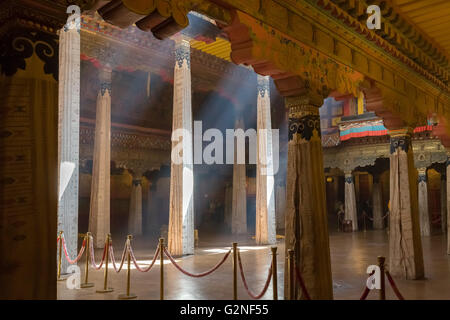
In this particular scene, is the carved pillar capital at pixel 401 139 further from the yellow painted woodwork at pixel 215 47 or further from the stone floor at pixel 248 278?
the yellow painted woodwork at pixel 215 47

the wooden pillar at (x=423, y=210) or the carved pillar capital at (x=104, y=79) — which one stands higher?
the carved pillar capital at (x=104, y=79)

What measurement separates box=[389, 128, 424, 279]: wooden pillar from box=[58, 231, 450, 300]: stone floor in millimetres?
284

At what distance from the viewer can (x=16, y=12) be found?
2445 millimetres

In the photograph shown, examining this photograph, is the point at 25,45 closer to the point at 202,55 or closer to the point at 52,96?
the point at 52,96

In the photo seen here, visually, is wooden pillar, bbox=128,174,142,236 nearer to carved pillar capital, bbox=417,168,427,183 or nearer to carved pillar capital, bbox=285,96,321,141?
carved pillar capital, bbox=417,168,427,183

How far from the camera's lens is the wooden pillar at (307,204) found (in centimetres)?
467

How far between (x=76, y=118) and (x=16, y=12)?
675cm

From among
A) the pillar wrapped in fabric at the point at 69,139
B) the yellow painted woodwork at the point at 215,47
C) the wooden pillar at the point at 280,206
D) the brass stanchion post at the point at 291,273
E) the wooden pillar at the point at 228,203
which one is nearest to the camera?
the brass stanchion post at the point at 291,273

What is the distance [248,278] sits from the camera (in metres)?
7.91

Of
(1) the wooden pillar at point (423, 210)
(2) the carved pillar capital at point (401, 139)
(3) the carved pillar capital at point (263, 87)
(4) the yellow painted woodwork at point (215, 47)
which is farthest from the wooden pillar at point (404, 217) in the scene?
(1) the wooden pillar at point (423, 210)

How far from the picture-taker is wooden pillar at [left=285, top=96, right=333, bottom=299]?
4.67 m

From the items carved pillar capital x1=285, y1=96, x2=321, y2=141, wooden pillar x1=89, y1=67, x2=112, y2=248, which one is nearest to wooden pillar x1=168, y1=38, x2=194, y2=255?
wooden pillar x1=89, y1=67, x2=112, y2=248

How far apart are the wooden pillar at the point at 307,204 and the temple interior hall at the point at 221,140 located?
0.02 metres
